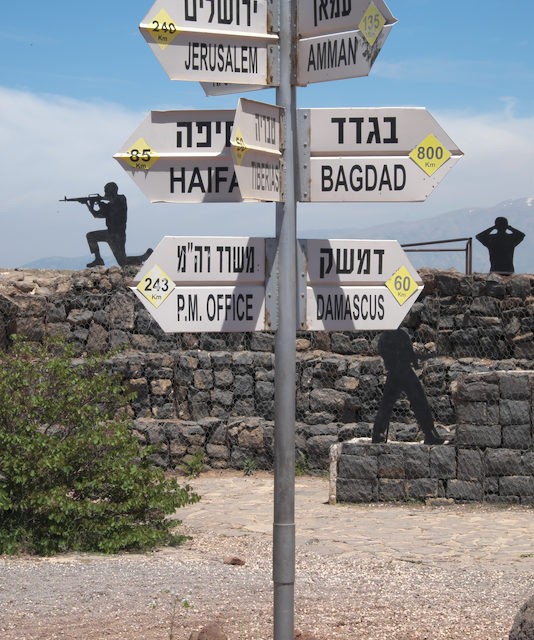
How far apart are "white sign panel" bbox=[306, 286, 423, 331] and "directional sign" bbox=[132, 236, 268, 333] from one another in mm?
212

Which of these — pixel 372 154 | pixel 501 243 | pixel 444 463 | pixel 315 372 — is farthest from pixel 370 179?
pixel 501 243

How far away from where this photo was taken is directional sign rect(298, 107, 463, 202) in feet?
13.6

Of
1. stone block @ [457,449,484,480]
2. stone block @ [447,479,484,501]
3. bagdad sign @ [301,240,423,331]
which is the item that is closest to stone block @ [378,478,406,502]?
stone block @ [447,479,484,501]

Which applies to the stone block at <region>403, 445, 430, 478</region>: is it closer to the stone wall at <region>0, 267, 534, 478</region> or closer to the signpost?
the stone wall at <region>0, 267, 534, 478</region>

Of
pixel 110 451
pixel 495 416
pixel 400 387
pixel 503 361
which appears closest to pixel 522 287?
pixel 503 361

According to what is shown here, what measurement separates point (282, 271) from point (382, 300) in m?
0.45

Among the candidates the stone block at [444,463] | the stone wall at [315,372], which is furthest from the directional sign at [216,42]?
the stone wall at [315,372]

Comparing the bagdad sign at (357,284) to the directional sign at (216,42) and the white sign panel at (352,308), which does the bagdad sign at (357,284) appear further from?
the directional sign at (216,42)

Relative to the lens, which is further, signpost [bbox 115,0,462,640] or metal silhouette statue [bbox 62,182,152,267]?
metal silhouette statue [bbox 62,182,152,267]

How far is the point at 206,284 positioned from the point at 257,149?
568mm

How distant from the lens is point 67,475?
320 inches

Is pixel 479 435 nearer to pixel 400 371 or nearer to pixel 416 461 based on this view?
pixel 416 461

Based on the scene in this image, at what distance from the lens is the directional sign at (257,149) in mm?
3814

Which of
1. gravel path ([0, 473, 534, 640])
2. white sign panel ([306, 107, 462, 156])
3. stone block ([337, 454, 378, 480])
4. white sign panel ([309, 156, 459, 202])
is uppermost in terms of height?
white sign panel ([306, 107, 462, 156])
